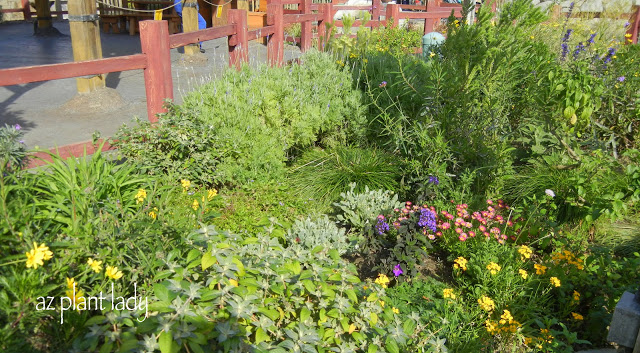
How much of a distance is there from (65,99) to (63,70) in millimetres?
5261

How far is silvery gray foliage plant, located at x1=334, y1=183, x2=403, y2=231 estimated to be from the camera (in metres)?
3.95

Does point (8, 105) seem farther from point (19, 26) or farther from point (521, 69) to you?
point (19, 26)

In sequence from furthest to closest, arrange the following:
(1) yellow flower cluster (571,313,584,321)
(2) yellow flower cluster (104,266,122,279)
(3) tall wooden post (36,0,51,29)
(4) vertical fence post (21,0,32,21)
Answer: (4) vertical fence post (21,0,32,21) < (3) tall wooden post (36,0,51,29) < (1) yellow flower cluster (571,313,584,321) < (2) yellow flower cluster (104,266,122,279)

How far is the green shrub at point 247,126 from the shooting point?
13.3ft

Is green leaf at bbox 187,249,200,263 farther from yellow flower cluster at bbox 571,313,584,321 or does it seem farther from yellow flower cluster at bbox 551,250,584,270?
yellow flower cluster at bbox 551,250,584,270

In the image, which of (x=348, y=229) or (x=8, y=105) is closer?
(x=348, y=229)

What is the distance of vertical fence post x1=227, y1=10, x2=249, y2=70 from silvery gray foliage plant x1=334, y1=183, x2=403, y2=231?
2.74 m

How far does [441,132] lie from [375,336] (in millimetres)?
2310

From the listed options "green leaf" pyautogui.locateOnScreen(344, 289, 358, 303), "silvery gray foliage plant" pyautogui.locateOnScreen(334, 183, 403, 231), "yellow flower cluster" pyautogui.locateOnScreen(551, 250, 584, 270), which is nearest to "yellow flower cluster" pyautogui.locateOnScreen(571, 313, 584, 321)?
"yellow flower cluster" pyautogui.locateOnScreen(551, 250, 584, 270)

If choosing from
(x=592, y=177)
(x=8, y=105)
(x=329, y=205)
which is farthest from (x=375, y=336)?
(x=8, y=105)

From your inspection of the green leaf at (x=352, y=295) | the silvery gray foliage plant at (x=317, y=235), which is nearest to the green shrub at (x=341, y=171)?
the silvery gray foliage plant at (x=317, y=235)

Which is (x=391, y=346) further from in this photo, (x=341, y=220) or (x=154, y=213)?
(x=341, y=220)

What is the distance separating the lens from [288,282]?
2.35 metres

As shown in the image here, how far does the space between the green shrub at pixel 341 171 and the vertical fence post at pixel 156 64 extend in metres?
1.35
